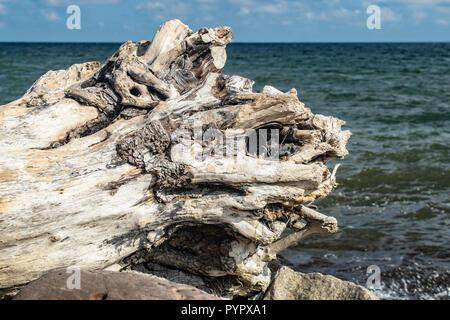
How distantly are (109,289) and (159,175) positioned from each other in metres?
1.10

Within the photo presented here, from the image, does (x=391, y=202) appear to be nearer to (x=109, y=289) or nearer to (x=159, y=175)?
(x=159, y=175)

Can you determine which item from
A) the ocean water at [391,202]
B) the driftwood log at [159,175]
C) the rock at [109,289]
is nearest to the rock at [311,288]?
the driftwood log at [159,175]

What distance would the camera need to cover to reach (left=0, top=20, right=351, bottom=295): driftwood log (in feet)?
13.5

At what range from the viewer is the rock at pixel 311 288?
4.49 meters

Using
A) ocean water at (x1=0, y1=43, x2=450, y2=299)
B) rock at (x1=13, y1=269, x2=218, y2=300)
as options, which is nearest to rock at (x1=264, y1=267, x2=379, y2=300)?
rock at (x1=13, y1=269, x2=218, y2=300)

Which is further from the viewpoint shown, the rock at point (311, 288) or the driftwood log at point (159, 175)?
the rock at point (311, 288)

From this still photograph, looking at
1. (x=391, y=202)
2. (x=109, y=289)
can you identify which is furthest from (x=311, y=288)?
(x=391, y=202)

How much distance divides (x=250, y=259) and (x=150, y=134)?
1564 millimetres

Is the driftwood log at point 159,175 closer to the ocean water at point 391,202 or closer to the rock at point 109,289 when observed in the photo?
the rock at point 109,289

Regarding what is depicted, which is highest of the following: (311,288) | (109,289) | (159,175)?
(159,175)

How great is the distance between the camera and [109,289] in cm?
347

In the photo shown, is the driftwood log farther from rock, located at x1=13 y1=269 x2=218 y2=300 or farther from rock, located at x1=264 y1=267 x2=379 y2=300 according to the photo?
rock, located at x1=13 y1=269 x2=218 y2=300

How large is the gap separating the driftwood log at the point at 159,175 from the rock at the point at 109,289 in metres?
0.59
